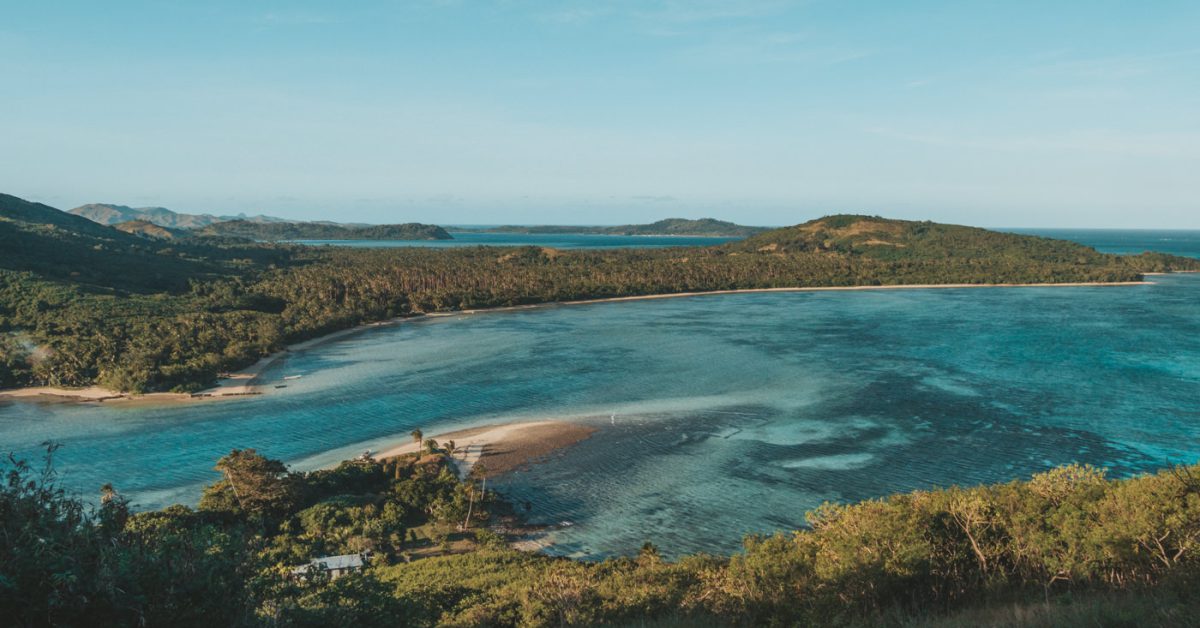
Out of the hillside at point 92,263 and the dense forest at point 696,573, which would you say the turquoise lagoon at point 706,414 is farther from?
the hillside at point 92,263

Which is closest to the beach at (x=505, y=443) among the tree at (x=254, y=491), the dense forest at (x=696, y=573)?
the tree at (x=254, y=491)

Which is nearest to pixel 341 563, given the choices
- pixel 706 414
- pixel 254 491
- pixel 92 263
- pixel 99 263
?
pixel 254 491

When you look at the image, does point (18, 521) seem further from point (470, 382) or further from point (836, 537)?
point (470, 382)

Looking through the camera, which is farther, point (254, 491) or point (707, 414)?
point (707, 414)

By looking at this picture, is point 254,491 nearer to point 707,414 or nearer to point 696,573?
point 696,573

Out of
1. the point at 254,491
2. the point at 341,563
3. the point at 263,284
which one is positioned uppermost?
the point at 263,284
